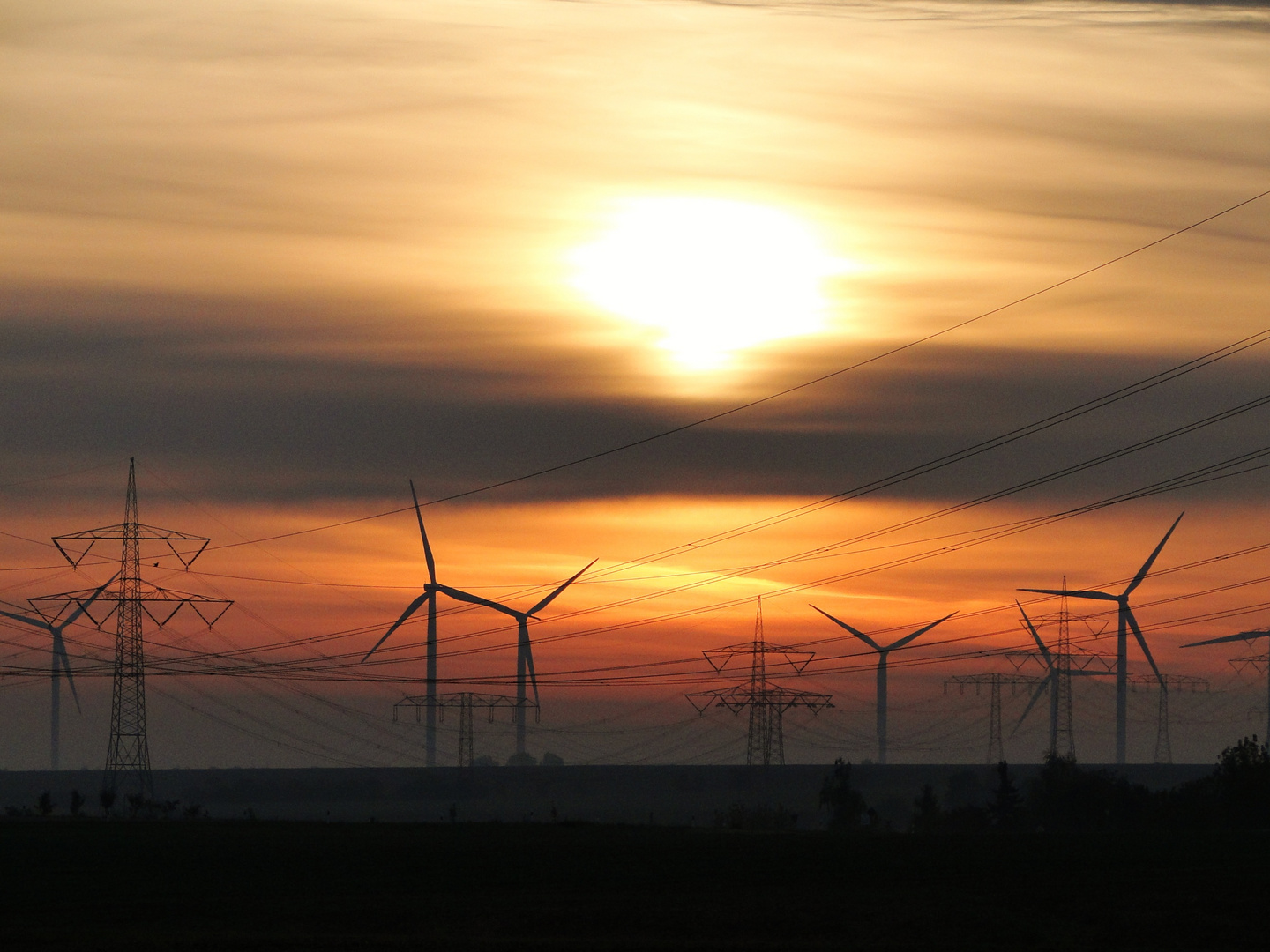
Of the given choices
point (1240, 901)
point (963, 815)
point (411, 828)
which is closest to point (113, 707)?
point (411, 828)

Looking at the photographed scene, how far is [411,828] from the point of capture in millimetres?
115188

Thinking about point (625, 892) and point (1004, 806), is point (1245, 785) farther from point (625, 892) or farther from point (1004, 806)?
point (625, 892)

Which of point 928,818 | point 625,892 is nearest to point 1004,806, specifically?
point 928,818

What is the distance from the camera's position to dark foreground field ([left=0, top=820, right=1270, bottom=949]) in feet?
207

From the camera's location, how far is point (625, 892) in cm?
7500

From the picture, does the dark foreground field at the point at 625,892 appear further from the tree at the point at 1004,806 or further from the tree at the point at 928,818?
the tree at the point at 1004,806

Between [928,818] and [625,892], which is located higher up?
[625,892]

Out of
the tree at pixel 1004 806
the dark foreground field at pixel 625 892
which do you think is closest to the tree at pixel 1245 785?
the tree at pixel 1004 806

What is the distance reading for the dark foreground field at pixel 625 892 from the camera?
6309cm

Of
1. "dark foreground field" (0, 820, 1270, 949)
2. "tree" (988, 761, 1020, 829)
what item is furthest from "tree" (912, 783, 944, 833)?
"dark foreground field" (0, 820, 1270, 949)

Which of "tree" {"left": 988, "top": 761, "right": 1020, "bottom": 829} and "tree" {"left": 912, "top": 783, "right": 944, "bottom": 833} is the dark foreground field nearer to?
"tree" {"left": 912, "top": 783, "right": 944, "bottom": 833}

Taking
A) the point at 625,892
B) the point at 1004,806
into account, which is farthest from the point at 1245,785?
the point at 625,892

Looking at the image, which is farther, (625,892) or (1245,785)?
(1245,785)

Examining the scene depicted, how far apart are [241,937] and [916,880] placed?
107ft
